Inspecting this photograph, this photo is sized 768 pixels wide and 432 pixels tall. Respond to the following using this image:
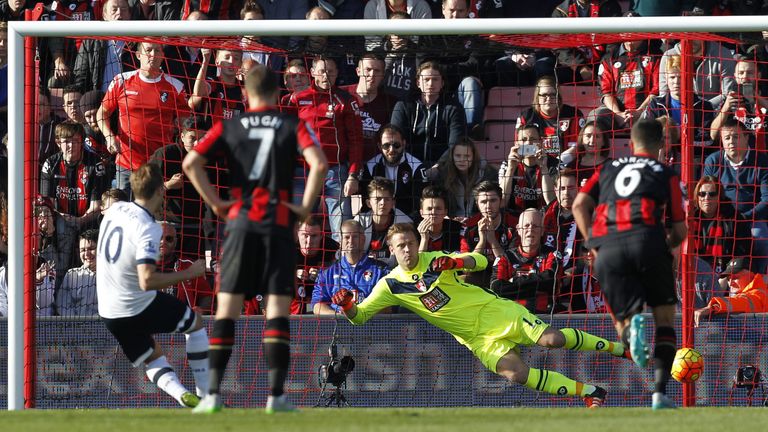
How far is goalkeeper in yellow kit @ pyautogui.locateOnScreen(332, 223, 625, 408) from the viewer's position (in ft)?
32.7

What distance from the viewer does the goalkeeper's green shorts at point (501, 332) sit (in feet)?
33.1

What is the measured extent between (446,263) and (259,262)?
306cm

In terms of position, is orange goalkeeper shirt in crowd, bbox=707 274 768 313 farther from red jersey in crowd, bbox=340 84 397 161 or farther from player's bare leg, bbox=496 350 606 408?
red jersey in crowd, bbox=340 84 397 161

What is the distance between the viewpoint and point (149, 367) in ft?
28.5

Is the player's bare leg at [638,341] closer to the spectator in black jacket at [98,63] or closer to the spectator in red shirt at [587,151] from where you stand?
the spectator in red shirt at [587,151]

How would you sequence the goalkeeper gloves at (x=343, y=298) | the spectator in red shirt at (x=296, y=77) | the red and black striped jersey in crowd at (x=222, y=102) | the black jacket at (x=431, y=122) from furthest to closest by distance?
the black jacket at (x=431, y=122)
the spectator in red shirt at (x=296, y=77)
the red and black striped jersey in crowd at (x=222, y=102)
the goalkeeper gloves at (x=343, y=298)

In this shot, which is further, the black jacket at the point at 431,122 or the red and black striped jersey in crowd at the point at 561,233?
the black jacket at the point at 431,122

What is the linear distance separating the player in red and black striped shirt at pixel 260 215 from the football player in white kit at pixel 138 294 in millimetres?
1350

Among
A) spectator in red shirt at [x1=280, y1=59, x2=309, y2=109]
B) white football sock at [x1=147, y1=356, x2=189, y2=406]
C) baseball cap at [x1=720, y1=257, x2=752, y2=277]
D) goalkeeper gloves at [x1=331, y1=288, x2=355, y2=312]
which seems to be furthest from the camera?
spectator in red shirt at [x1=280, y1=59, x2=309, y2=109]

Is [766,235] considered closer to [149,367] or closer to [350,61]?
[350,61]

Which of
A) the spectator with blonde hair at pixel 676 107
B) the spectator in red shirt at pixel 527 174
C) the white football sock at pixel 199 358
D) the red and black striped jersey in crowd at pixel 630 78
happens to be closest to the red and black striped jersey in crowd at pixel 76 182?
the white football sock at pixel 199 358

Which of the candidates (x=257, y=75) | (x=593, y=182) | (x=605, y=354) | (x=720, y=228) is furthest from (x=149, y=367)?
(x=720, y=228)

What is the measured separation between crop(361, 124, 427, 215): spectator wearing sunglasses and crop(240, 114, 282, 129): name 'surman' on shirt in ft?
13.7

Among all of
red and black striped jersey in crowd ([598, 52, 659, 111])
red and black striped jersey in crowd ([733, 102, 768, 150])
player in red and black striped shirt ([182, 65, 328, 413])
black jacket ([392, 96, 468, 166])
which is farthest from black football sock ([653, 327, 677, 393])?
black jacket ([392, 96, 468, 166])
